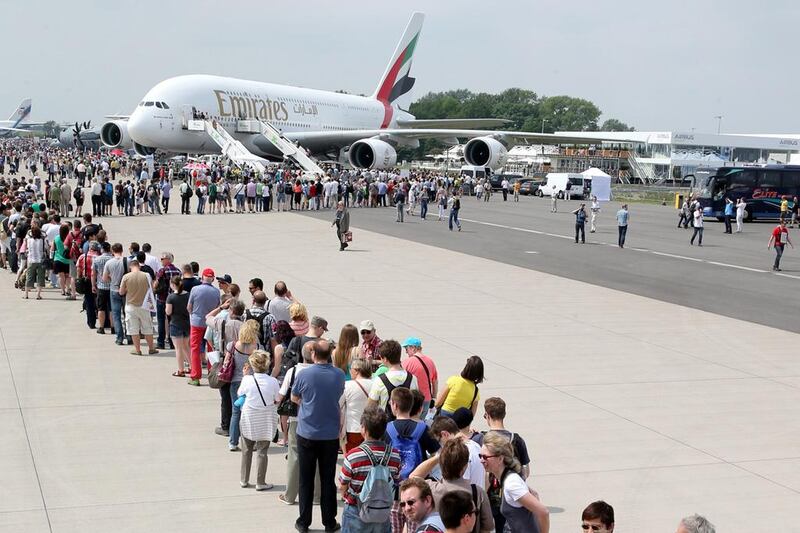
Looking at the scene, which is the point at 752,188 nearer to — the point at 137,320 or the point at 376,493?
the point at 137,320

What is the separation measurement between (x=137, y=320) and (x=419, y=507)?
917 cm

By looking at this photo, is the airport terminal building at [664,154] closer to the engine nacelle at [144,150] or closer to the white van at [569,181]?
the white van at [569,181]

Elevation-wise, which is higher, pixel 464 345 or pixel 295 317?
pixel 295 317

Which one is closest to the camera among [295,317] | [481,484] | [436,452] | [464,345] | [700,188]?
[481,484]

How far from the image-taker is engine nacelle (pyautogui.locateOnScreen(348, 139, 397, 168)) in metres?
52.6

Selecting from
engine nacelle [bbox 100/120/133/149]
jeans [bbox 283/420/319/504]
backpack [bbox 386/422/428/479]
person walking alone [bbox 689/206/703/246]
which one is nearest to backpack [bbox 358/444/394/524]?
backpack [bbox 386/422/428/479]

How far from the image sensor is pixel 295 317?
9.41 m

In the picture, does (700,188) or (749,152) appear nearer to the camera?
(700,188)

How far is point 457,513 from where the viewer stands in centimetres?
442

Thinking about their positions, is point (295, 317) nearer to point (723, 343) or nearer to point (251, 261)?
point (723, 343)

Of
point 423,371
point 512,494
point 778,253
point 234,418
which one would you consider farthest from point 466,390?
point 778,253

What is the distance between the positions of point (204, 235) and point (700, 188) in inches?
1085

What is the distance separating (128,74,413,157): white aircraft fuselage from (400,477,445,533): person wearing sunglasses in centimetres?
4423

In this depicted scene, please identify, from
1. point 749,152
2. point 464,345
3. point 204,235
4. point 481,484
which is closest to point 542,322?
point 464,345
